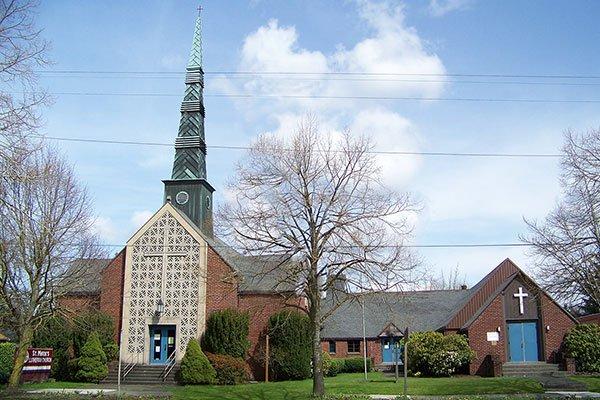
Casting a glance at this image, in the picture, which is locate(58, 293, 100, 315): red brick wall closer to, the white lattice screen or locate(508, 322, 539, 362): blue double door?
the white lattice screen

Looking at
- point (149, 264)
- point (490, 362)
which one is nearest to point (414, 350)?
point (490, 362)

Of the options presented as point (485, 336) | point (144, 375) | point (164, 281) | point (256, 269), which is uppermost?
point (256, 269)

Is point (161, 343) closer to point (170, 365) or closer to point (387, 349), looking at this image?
point (170, 365)

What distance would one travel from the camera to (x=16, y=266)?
82.8 ft

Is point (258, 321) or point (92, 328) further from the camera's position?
point (258, 321)

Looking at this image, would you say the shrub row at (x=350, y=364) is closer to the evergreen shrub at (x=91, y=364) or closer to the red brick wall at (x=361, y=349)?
the red brick wall at (x=361, y=349)

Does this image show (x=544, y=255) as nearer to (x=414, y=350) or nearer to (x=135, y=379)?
(x=414, y=350)

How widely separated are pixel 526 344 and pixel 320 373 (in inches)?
666

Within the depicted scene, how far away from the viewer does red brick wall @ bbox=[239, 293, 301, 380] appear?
110 ft

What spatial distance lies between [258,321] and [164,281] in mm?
5943

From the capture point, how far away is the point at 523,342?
34.8 metres

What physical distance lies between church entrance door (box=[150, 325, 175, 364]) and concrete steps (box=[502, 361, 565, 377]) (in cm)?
1804

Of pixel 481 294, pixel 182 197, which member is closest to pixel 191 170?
pixel 182 197

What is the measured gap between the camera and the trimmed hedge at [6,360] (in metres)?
31.1
